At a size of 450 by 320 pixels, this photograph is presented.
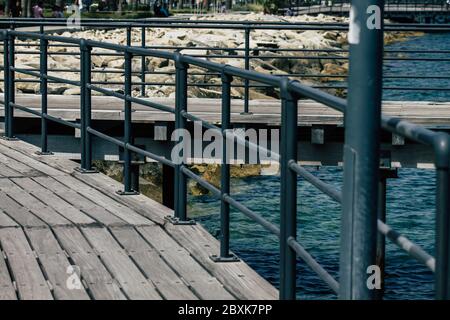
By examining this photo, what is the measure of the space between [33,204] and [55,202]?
0.18m

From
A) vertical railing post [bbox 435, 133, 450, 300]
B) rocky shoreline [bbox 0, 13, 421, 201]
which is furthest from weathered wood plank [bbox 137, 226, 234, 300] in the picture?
rocky shoreline [bbox 0, 13, 421, 201]

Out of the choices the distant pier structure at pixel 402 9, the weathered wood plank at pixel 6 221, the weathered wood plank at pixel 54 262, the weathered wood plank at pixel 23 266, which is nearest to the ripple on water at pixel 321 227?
the weathered wood plank at pixel 6 221

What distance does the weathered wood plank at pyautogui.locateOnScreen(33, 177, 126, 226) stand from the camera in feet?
28.5

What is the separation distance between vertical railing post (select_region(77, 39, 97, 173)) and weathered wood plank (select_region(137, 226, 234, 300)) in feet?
8.57

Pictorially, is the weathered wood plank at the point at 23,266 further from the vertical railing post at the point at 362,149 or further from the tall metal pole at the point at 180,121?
the vertical railing post at the point at 362,149

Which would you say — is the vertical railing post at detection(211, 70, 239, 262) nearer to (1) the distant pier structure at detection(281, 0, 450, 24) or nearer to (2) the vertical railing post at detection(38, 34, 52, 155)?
(2) the vertical railing post at detection(38, 34, 52, 155)

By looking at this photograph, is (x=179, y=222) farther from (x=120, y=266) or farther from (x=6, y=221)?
(x=120, y=266)

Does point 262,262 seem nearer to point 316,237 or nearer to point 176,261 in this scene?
point 316,237

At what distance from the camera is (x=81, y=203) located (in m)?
9.34

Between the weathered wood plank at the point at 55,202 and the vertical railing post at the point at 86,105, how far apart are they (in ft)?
2.13

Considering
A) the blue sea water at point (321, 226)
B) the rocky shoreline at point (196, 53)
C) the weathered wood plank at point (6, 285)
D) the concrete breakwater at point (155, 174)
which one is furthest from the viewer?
the rocky shoreline at point (196, 53)

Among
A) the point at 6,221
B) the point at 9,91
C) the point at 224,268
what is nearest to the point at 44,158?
the point at 9,91

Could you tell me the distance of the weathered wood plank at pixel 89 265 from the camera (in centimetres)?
659
